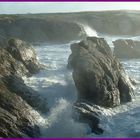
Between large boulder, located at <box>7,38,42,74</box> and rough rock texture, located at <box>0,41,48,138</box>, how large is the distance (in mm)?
1061

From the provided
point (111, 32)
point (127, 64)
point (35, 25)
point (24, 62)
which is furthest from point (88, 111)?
point (111, 32)

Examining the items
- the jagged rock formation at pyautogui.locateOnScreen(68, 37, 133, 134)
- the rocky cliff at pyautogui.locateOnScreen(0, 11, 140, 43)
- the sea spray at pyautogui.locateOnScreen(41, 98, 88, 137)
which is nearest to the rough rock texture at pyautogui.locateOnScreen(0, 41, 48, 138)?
the sea spray at pyautogui.locateOnScreen(41, 98, 88, 137)

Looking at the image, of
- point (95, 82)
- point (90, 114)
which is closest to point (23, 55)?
point (95, 82)

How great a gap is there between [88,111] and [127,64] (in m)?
19.0

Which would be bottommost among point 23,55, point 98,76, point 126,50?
point 98,76

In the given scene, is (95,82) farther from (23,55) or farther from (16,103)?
(23,55)

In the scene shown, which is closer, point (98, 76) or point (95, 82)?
point (95, 82)

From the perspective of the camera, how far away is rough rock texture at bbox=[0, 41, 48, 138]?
22031mm

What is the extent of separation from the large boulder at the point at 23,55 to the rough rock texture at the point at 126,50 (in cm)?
1927

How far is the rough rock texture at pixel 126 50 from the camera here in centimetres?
4975

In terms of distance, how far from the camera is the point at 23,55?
31469 mm

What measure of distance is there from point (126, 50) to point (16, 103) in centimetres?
2849

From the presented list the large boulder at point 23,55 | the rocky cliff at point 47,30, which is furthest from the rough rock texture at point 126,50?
the large boulder at point 23,55

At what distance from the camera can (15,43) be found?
104 ft
